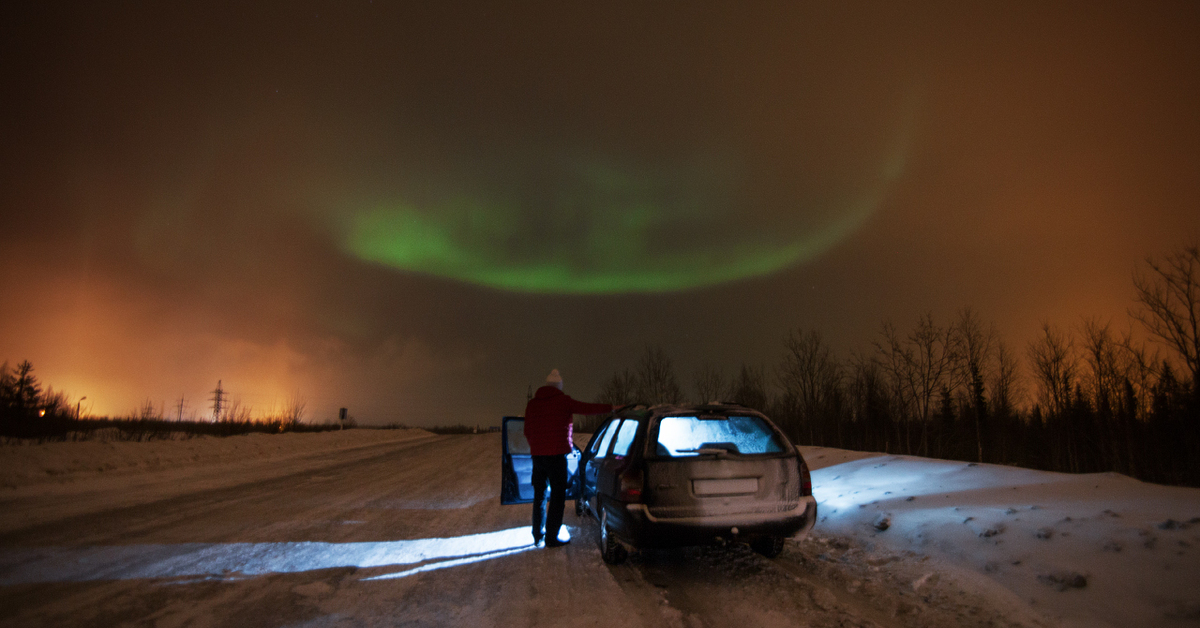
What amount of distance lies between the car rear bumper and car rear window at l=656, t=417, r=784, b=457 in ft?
2.05

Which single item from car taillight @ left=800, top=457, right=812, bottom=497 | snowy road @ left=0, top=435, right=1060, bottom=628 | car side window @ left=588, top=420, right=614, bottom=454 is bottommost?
snowy road @ left=0, top=435, right=1060, bottom=628

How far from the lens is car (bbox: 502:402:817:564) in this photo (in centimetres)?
514

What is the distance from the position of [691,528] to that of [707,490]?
1.21 feet

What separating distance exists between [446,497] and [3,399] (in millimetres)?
22868

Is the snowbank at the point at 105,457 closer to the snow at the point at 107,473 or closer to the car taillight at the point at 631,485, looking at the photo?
the snow at the point at 107,473

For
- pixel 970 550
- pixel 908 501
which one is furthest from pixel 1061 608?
pixel 908 501

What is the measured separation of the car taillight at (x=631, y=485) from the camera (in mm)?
5203

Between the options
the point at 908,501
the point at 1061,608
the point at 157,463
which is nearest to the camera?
the point at 1061,608

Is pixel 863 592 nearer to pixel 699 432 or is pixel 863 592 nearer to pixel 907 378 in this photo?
pixel 699 432

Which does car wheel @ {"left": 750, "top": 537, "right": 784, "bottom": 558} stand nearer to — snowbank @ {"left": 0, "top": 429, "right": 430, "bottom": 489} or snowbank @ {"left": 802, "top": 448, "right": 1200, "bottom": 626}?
snowbank @ {"left": 802, "top": 448, "right": 1200, "bottom": 626}

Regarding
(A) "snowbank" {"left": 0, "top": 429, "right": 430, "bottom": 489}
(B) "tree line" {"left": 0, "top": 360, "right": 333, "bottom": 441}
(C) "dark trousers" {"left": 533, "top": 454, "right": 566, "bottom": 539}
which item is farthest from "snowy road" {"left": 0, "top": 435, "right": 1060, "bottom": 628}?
(B) "tree line" {"left": 0, "top": 360, "right": 333, "bottom": 441}

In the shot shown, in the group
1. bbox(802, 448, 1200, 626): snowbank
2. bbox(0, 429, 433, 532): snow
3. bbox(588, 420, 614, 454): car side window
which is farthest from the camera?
bbox(0, 429, 433, 532): snow

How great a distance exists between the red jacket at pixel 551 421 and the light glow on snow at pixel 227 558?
46.3 inches

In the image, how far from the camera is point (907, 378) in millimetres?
25281
